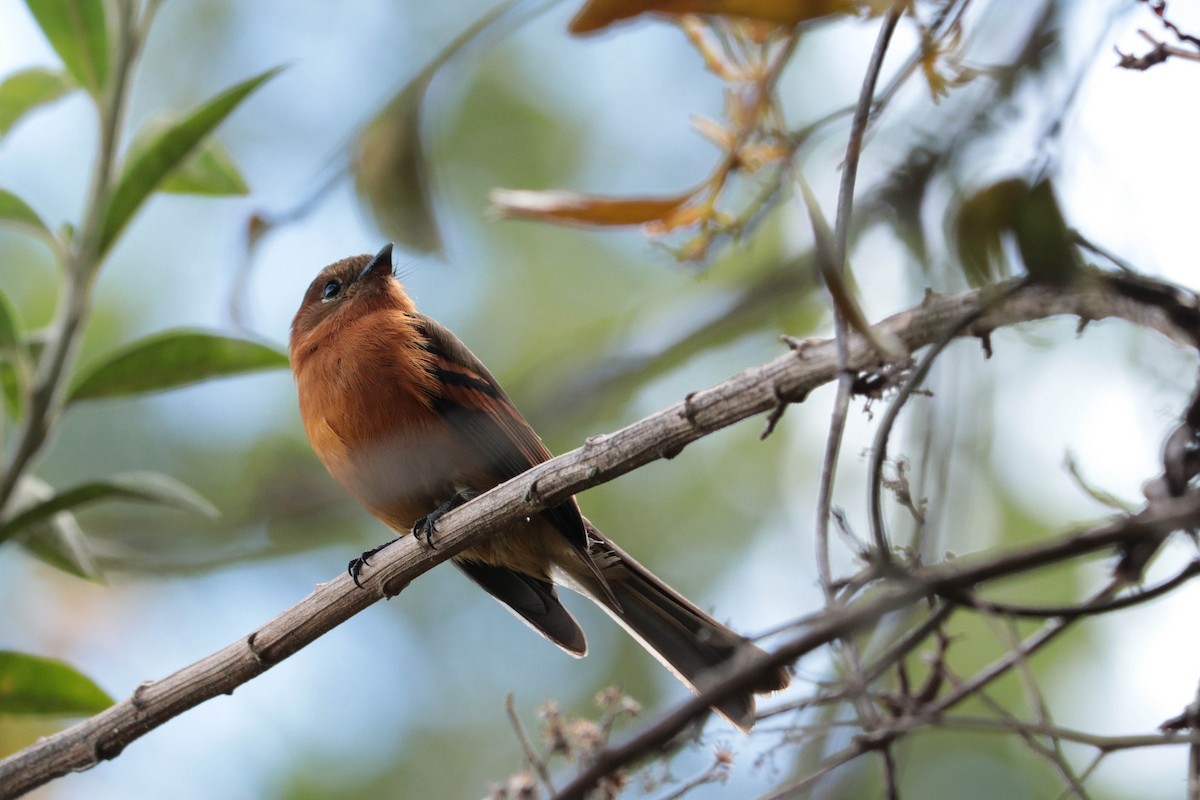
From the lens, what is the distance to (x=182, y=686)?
2760mm

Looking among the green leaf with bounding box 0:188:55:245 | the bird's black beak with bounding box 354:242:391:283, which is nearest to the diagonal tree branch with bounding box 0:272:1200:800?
the green leaf with bounding box 0:188:55:245

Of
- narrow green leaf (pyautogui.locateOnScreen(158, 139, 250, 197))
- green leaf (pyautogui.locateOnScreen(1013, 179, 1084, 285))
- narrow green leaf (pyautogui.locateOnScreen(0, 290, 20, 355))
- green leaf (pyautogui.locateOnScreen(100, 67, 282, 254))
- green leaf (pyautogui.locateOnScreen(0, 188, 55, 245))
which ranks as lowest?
green leaf (pyautogui.locateOnScreen(1013, 179, 1084, 285))

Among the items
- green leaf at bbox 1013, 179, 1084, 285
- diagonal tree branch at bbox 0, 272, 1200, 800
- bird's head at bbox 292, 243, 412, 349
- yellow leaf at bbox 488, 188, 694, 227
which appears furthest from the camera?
bird's head at bbox 292, 243, 412, 349

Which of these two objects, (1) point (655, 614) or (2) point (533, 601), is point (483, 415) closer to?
(2) point (533, 601)

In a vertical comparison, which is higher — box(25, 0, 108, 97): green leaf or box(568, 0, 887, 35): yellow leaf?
box(25, 0, 108, 97): green leaf

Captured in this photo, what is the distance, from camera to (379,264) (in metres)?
4.57

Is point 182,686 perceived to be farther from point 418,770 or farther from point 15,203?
point 418,770

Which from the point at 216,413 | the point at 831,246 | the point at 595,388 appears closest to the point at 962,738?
the point at 595,388

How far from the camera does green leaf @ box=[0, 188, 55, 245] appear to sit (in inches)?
112

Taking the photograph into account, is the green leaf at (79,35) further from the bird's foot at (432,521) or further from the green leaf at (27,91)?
the bird's foot at (432,521)

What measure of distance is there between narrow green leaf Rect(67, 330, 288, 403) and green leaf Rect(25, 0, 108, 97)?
0.75 meters

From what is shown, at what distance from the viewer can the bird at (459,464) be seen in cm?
368

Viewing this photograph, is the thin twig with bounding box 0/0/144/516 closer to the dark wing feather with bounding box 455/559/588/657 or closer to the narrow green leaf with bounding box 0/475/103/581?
the narrow green leaf with bounding box 0/475/103/581

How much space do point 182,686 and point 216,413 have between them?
5.89m
